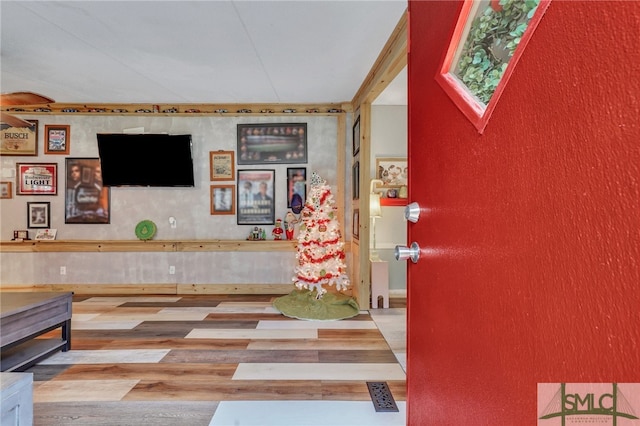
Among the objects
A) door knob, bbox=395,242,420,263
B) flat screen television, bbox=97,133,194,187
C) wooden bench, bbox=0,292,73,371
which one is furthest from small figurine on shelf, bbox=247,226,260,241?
door knob, bbox=395,242,420,263

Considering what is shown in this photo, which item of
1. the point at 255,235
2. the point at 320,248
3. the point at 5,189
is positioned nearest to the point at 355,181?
the point at 320,248

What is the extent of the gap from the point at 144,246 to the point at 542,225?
5.04 m

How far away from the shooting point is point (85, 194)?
15.4 ft

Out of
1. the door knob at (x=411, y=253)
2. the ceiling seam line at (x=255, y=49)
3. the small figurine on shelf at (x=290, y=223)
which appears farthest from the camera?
the small figurine on shelf at (x=290, y=223)

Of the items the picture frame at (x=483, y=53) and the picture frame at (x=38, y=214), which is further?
the picture frame at (x=38, y=214)

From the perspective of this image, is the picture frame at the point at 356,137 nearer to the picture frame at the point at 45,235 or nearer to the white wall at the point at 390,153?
the white wall at the point at 390,153

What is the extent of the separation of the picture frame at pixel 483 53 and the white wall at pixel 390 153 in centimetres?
386

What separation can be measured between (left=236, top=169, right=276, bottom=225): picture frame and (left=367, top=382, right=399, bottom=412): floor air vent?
9.89 feet

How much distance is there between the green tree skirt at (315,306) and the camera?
367cm

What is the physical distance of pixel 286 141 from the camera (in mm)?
4758

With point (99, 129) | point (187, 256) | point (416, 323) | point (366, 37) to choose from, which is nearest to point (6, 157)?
point (99, 129)

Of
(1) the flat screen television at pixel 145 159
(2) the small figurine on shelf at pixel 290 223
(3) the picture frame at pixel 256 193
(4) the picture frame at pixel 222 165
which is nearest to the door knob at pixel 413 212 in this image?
(2) the small figurine on shelf at pixel 290 223

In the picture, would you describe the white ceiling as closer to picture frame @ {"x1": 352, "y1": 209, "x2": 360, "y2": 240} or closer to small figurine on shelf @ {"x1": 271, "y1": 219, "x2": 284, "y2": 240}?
picture frame @ {"x1": 352, "y1": 209, "x2": 360, "y2": 240}

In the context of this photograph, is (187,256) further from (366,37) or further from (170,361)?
(366,37)
